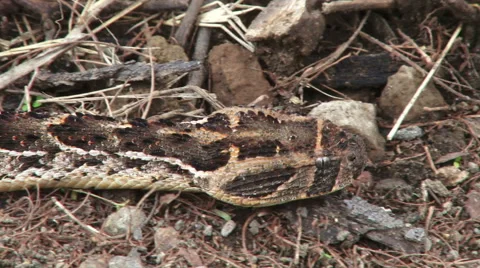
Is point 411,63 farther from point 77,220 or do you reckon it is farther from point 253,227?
point 77,220

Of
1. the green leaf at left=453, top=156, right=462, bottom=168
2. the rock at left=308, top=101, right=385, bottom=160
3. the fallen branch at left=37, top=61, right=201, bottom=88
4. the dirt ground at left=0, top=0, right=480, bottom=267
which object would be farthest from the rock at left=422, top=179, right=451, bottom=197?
the fallen branch at left=37, top=61, right=201, bottom=88

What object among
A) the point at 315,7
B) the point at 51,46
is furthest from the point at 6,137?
the point at 315,7

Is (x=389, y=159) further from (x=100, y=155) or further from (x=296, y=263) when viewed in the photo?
(x=100, y=155)

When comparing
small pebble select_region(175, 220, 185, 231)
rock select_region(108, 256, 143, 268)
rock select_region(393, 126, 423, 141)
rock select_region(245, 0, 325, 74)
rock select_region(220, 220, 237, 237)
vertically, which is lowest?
rock select_region(220, 220, 237, 237)

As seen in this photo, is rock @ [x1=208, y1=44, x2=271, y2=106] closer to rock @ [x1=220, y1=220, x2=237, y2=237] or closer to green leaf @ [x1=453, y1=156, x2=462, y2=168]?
rock @ [x1=220, y1=220, x2=237, y2=237]

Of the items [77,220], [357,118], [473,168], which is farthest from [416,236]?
[77,220]
